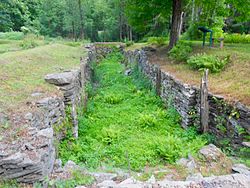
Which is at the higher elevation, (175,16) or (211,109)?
(175,16)

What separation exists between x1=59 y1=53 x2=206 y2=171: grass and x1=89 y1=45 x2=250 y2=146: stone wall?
0.40 meters

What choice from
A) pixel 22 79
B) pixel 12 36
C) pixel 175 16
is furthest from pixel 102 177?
pixel 12 36

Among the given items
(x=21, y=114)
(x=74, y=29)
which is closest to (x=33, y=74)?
(x=21, y=114)

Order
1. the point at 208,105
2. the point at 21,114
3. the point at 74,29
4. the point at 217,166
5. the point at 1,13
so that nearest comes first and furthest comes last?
the point at 21,114, the point at 217,166, the point at 208,105, the point at 1,13, the point at 74,29

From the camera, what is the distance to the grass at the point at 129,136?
620 cm

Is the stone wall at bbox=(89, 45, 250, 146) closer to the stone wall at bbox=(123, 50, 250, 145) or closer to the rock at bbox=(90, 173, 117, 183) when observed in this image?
the stone wall at bbox=(123, 50, 250, 145)

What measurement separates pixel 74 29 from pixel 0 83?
28.2 meters

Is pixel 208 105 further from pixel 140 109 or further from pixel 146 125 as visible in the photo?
pixel 140 109

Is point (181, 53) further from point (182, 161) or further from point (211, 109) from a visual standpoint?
point (182, 161)

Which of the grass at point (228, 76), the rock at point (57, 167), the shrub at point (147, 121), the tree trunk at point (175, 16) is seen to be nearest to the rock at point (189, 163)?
the grass at point (228, 76)

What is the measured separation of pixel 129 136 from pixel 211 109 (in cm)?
251

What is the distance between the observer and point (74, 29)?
3328 centimetres

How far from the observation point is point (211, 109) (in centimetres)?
718

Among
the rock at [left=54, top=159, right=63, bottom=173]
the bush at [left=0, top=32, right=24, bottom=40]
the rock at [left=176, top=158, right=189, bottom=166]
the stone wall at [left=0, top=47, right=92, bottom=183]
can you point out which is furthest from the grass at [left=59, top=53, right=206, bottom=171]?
the bush at [left=0, top=32, right=24, bottom=40]
